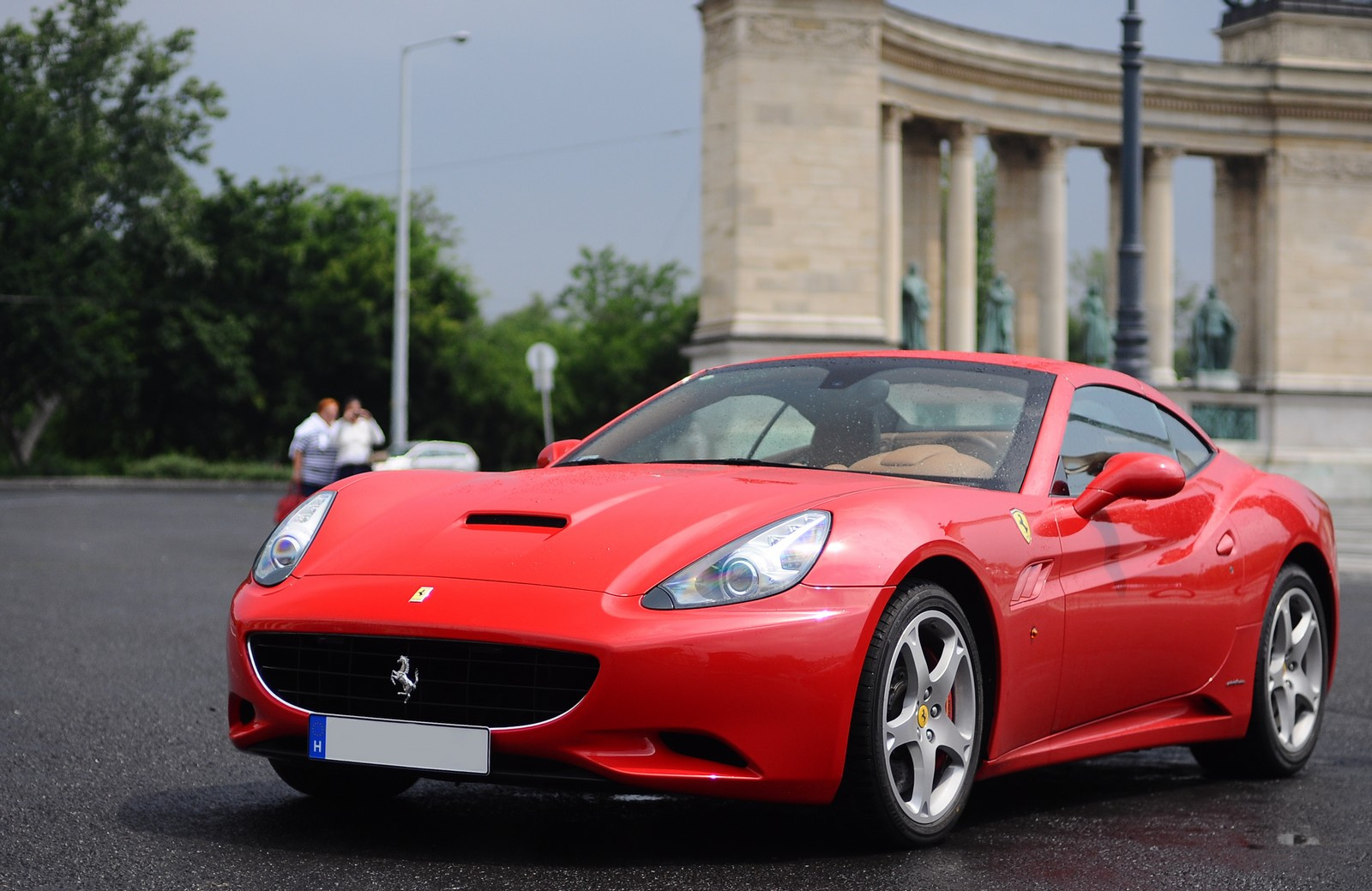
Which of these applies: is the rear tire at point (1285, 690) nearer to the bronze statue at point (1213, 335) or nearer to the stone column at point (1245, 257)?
the bronze statue at point (1213, 335)

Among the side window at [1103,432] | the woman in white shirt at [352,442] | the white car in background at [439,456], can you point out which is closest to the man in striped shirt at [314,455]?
the woman in white shirt at [352,442]

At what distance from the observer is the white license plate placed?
4.08 metres

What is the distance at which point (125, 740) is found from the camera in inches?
241

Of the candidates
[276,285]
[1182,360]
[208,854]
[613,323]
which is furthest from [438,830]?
[1182,360]

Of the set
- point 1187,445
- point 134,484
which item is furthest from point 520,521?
point 134,484

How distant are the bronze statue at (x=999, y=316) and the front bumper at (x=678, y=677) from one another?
3538 cm

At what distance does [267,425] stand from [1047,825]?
60329 mm

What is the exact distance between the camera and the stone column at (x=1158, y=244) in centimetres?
4197

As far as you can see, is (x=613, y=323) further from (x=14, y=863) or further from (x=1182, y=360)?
(x=14, y=863)

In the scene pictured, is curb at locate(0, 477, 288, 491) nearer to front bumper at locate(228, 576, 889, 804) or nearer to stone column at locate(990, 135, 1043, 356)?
stone column at locate(990, 135, 1043, 356)

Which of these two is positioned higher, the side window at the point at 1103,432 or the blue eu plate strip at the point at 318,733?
the side window at the point at 1103,432

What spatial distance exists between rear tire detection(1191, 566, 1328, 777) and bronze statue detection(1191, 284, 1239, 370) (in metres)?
36.5

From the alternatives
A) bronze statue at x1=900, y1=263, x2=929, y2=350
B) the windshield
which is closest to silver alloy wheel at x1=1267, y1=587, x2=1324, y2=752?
the windshield

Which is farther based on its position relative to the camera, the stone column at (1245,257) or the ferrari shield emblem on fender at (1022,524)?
the stone column at (1245,257)
